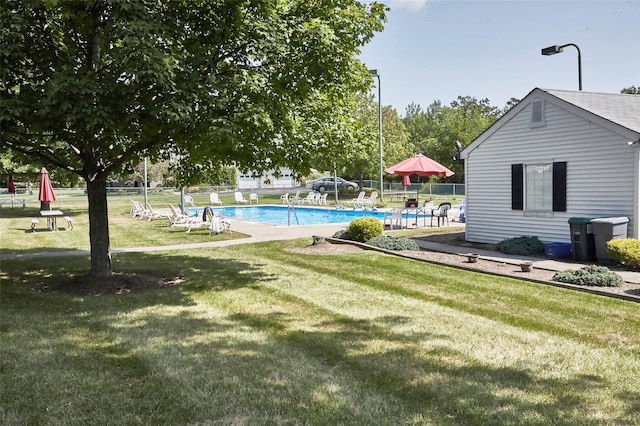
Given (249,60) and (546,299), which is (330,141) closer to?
(249,60)

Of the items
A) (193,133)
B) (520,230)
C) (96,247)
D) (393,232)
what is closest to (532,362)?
(193,133)

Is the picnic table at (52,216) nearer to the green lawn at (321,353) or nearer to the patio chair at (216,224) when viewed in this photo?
the patio chair at (216,224)

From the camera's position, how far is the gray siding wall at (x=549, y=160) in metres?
11.2

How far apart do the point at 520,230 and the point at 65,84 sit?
11.1 metres

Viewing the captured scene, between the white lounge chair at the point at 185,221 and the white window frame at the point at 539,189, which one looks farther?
the white lounge chair at the point at 185,221

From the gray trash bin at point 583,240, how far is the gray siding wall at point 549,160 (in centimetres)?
70

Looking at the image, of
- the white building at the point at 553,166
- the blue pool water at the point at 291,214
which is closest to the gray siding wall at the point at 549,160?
the white building at the point at 553,166

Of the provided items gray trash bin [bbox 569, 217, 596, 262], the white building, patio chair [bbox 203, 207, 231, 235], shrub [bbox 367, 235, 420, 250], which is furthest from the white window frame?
patio chair [bbox 203, 207, 231, 235]

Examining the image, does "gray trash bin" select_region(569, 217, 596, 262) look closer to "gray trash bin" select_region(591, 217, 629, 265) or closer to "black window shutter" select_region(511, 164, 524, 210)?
"gray trash bin" select_region(591, 217, 629, 265)

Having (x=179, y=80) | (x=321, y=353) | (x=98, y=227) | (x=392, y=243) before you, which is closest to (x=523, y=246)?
(x=392, y=243)

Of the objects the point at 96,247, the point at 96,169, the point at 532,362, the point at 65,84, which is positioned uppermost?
the point at 65,84

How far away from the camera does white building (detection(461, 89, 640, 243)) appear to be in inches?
439

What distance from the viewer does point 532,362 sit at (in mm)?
5035

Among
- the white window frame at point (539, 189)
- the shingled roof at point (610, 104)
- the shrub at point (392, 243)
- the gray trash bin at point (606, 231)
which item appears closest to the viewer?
the gray trash bin at point (606, 231)
